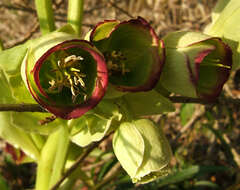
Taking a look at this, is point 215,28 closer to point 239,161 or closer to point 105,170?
point 239,161

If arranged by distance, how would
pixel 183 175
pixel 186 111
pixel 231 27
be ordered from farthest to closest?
pixel 186 111
pixel 183 175
pixel 231 27

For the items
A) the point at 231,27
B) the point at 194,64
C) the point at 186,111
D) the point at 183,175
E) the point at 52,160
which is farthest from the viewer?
the point at 186,111

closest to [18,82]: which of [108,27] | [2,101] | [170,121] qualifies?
[2,101]

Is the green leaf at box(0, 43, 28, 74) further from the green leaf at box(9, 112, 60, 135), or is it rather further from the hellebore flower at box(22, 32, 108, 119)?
the green leaf at box(9, 112, 60, 135)

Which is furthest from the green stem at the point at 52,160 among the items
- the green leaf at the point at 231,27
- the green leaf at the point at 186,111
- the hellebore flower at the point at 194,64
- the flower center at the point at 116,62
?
the green leaf at the point at 186,111

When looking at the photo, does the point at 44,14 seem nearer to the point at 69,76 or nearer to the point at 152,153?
the point at 69,76

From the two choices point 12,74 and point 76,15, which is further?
point 76,15

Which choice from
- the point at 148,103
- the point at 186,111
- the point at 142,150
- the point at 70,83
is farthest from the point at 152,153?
the point at 186,111
